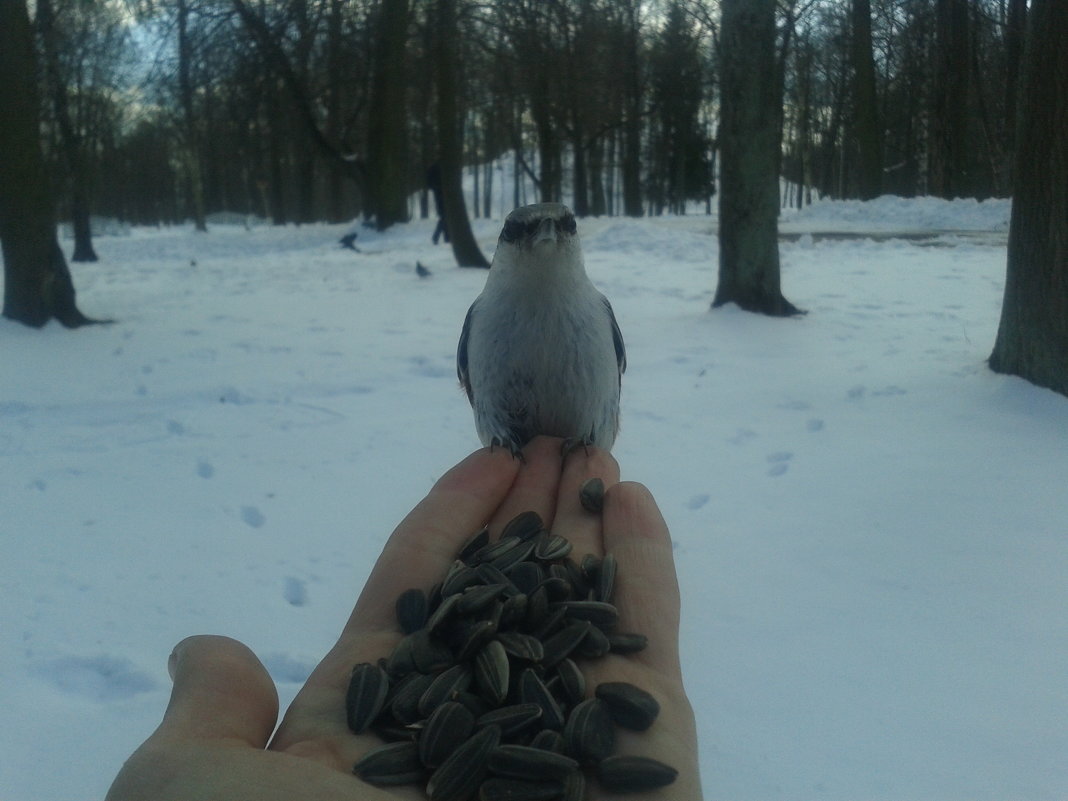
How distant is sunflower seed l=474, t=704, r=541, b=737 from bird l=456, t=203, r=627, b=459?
120 centimetres

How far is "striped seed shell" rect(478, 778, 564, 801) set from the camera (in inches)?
65.2

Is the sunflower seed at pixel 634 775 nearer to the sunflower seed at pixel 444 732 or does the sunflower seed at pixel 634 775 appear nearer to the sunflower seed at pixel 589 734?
the sunflower seed at pixel 589 734

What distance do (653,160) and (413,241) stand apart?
23.8 m

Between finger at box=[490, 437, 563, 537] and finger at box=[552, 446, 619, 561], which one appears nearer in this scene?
finger at box=[552, 446, 619, 561]

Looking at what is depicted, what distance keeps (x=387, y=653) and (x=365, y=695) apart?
213 mm

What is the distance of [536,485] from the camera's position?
2.84 m

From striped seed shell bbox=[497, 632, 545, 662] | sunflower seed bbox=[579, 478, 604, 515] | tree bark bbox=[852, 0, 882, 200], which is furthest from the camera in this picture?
tree bark bbox=[852, 0, 882, 200]

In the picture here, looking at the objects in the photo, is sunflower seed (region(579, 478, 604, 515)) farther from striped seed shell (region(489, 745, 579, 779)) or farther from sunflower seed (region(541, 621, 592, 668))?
striped seed shell (region(489, 745, 579, 779))

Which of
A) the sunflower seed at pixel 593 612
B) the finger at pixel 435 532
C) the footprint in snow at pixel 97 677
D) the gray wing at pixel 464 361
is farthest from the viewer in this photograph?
the gray wing at pixel 464 361

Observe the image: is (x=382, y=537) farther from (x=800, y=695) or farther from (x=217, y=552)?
(x=800, y=695)

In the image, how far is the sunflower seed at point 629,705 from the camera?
1.82 metres

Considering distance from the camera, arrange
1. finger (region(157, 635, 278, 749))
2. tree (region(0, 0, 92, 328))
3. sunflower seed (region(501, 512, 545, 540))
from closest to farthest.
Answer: finger (region(157, 635, 278, 749)), sunflower seed (region(501, 512, 545, 540)), tree (region(0, 0, 92, 328))

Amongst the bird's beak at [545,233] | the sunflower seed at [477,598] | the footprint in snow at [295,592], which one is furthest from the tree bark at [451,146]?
the sunflower seed at [477,598]

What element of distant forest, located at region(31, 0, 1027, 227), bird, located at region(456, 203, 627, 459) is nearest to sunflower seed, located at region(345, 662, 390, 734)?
bird, located at region(456, 203, 627, 459)
